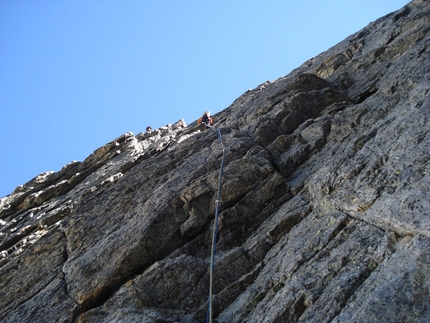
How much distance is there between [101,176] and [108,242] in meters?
8.50

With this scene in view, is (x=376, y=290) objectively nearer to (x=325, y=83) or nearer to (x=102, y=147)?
(x=325, y=83)

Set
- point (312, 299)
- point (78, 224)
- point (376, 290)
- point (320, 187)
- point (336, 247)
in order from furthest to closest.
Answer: point (78, 224), point (320, 187), point (336, 247), point (312, 299), point (376, 290)

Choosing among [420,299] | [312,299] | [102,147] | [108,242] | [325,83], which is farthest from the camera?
[102,147]

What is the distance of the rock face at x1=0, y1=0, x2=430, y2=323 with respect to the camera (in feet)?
23.3

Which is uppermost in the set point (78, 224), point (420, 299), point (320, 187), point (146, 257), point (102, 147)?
point (102, 147)

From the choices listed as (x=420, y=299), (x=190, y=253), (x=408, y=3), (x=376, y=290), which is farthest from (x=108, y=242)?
(x=408, y=3)

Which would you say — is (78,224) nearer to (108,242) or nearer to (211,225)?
(108,242)

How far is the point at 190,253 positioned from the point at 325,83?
11285mm

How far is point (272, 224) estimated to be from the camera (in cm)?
1052

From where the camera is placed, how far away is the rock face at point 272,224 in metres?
7.10

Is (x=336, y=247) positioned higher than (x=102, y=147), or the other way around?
(x=102, y=147)

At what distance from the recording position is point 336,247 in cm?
802

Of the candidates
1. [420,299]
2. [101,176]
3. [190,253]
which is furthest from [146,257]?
[101,176]

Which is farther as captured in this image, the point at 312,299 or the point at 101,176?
the point at 101,176
